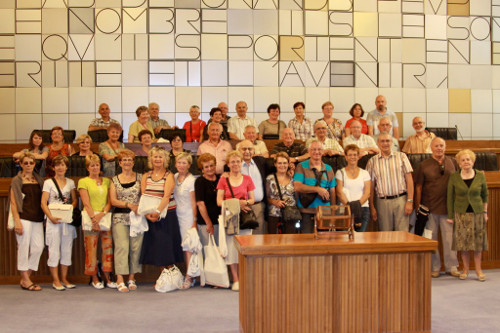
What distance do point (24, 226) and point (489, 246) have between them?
5291 millimetres

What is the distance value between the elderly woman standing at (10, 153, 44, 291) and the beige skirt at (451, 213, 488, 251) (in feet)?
14.6

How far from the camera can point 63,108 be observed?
36.7 feet

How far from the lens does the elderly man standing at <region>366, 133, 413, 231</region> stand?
6.48m

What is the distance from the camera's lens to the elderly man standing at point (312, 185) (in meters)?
6.10

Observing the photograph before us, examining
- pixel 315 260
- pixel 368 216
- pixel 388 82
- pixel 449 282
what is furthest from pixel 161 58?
pixel 315 260

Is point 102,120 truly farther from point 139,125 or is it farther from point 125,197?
point 125,197

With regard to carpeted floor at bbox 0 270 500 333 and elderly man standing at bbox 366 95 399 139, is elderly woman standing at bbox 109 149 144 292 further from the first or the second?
elderly man standing at bbox 366 95 399 139

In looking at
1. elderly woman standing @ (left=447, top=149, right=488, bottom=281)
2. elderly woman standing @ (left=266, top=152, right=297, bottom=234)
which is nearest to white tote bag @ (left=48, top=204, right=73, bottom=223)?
elderly woman standing @ (left=266, top=152, right=297, bottom=234)

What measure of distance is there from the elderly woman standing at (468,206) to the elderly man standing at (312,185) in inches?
52.5

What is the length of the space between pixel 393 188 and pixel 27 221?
395 cm

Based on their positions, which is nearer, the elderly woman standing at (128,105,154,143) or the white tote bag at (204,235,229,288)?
the white tote bag at (204,235,229,288)

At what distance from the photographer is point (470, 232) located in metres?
6.29

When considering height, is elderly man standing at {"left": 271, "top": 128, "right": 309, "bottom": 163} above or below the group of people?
above

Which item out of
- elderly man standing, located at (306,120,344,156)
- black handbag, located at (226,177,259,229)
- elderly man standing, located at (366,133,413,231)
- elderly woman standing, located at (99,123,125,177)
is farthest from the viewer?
elderly man standing, located at (306,120,344,156)
